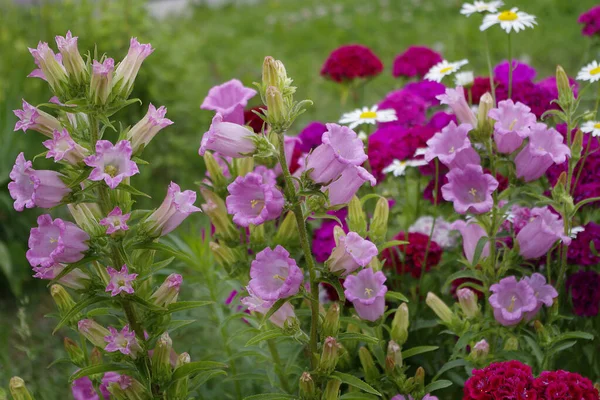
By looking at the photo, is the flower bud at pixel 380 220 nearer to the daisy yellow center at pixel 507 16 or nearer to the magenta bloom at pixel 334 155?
the magenta bloom at pixel 334 155

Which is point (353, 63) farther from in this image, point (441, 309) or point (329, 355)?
point (329, 355)

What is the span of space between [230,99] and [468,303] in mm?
884

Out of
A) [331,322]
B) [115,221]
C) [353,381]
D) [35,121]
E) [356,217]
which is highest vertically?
[35,121]

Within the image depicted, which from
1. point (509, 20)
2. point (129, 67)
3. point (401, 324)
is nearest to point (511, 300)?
point (401, 324)

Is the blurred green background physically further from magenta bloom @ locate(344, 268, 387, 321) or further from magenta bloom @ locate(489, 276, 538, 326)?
magenta bloom @ locate(489, 276, 538, 326)

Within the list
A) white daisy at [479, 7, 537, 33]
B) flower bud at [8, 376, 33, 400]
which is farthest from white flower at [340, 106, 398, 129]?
flower bud at [8, 376, 33, 400]

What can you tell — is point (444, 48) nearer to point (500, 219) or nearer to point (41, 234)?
point (500, 219)

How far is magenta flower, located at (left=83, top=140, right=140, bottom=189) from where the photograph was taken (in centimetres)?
151

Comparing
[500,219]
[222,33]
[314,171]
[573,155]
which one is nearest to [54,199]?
[314,171]

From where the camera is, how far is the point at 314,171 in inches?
63.4

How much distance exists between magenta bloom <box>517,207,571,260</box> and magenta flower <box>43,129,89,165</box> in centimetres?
120

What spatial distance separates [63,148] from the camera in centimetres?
155

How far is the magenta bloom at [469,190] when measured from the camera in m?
1.89

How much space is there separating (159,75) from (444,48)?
8.55ft
